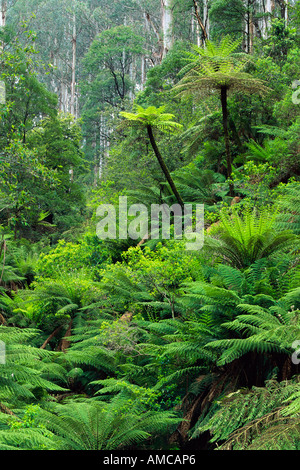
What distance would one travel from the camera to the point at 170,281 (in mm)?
6645

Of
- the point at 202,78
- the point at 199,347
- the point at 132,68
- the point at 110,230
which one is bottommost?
the point at 199,347

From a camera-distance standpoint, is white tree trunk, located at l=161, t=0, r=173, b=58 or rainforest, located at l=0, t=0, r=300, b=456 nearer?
rainforest, located at l=0, t=0, r=300, b=456

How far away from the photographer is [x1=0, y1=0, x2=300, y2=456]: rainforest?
4316 mm

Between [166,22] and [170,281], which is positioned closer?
[170,281]

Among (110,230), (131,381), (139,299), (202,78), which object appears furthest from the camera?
(110,230)

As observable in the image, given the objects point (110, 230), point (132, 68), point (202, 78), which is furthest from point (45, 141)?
point (132, 68)

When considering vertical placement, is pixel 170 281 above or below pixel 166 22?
below

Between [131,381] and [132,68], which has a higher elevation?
[132,68]

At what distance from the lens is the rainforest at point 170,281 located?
170 inches

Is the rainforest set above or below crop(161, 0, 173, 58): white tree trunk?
below

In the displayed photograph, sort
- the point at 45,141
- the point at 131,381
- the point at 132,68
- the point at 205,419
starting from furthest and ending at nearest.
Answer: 1. the point at 132,68
2. the point at 45,141
3. the point at 131,381
4. the point at 205,419

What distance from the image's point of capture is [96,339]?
21.4ft
